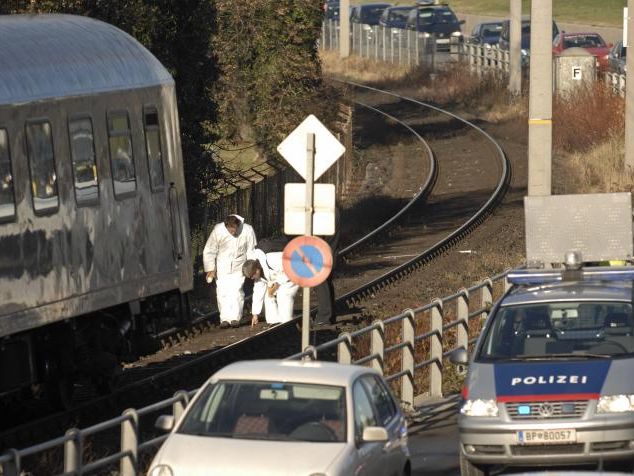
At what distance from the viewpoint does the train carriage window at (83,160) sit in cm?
1636

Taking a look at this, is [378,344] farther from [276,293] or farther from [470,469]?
[276,293]

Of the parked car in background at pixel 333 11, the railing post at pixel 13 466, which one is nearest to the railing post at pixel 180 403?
the railing post at pixel 13 466

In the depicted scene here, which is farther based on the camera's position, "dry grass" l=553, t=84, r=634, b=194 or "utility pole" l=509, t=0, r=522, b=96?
"utility pole" l=509, t=0, r=522, b=96

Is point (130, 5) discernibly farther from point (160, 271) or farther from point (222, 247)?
point (160, 271)

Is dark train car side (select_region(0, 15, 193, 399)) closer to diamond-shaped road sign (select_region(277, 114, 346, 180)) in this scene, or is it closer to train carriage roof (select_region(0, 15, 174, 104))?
train carriage roof (select_region(0, 15, 174, 104))

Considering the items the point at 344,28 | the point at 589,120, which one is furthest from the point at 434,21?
the point at 589,120

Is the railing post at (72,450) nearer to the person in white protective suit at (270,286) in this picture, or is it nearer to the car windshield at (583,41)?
the person in white protective suit at (270,286)

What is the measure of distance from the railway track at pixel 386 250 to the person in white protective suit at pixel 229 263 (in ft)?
1.91

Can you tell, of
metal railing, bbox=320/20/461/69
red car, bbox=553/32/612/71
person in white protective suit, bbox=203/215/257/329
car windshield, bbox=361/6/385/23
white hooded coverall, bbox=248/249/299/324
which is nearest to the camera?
white hooded coverall, bbox=248/249/299/324

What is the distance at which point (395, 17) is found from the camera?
79000 millimetres

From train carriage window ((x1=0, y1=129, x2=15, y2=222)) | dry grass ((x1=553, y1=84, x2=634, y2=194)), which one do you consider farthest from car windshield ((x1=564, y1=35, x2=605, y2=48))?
train carriage window ((x1=0, y1=129, x2=15, y2=222))

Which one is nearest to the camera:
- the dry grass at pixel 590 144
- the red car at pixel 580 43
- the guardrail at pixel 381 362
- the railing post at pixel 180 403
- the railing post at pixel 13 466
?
the railing post at pixel 13 466

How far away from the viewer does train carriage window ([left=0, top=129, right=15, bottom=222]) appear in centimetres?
1489

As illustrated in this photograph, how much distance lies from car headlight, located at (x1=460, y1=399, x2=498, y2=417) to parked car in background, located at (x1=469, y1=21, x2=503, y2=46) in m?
54.3
